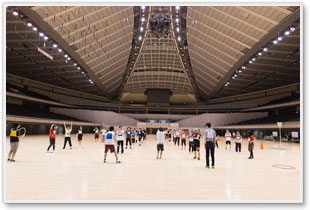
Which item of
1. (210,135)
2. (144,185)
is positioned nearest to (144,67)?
(210,135)

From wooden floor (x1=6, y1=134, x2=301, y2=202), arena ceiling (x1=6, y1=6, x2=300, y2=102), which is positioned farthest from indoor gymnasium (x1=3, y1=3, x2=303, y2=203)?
arena ceiling (x1=6, y1=6, x2=300, y2=102)

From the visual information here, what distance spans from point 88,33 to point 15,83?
25.5m

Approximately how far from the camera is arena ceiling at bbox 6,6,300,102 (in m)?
21.3

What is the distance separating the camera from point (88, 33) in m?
26.6

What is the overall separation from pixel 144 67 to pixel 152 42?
11421mm

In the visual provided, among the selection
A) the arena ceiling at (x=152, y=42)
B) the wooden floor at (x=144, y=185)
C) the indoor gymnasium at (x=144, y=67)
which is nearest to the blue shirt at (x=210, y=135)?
the indoor gymnasium at (x=144, y=67)

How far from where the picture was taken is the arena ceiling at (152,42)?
21.3 meters

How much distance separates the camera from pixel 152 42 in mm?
38938

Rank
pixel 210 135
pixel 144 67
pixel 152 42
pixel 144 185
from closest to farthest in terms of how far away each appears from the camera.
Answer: pixel 144 185
pixel 210 135
pixel 152 42
pixel 144 67

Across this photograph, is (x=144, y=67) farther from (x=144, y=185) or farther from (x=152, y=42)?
(x=144, y=185)

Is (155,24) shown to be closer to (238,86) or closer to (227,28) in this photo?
(227,28)

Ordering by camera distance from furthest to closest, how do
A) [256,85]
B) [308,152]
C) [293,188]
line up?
[256,85] → [293,188] → [308,152]

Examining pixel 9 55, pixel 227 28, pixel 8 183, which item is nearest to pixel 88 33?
pixel 9 55

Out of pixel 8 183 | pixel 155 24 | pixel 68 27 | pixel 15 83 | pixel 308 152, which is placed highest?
pixel 155 24
